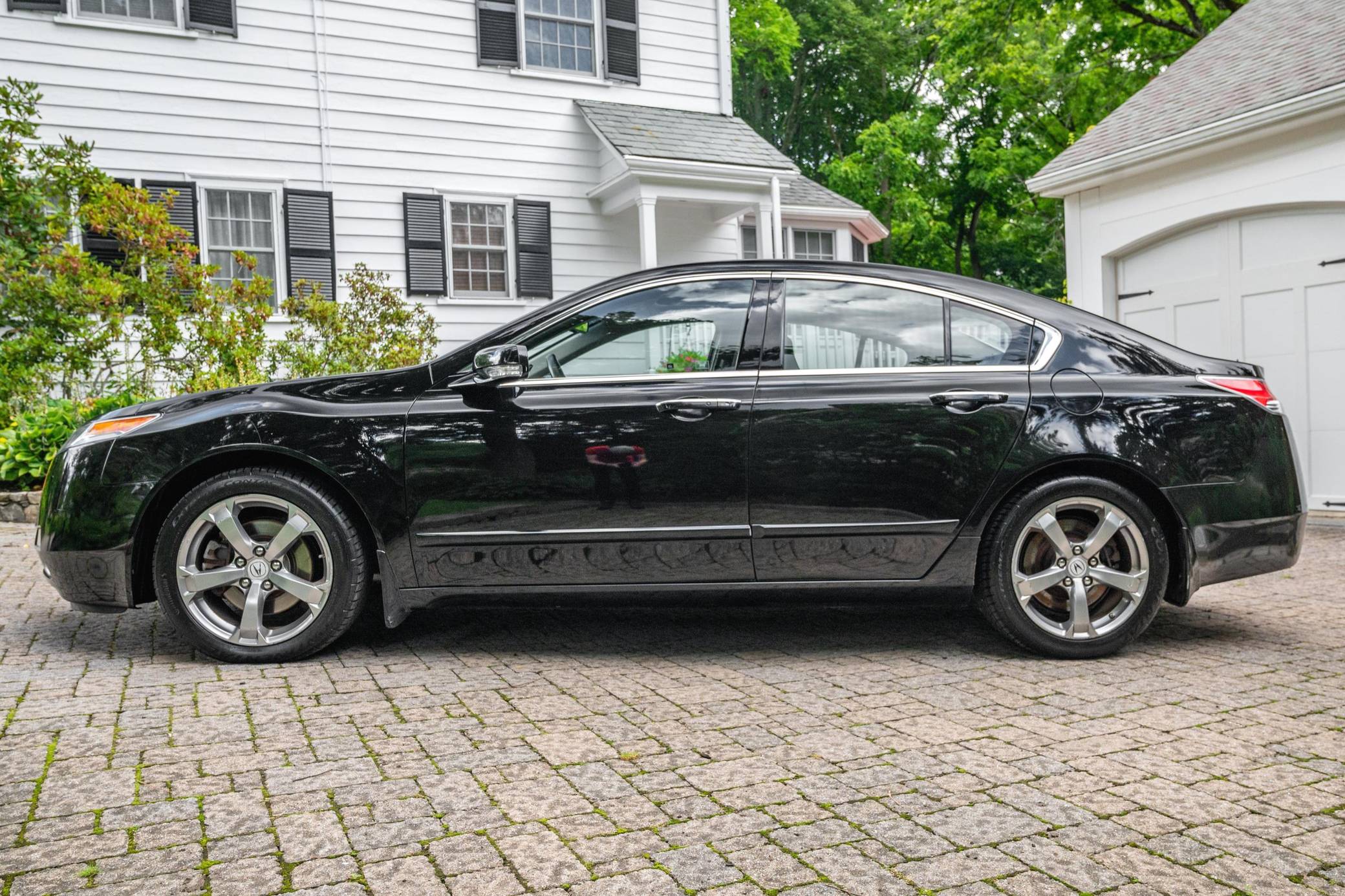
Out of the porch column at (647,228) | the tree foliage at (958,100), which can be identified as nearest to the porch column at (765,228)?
the porch column at (647,228)

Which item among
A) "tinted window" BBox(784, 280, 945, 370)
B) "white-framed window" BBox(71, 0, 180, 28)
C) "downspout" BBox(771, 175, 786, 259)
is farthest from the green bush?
"downspout" BBox(771, 175, 786, 259)

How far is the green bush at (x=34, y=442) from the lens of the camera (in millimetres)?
9367

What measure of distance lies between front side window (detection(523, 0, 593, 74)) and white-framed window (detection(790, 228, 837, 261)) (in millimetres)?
6693

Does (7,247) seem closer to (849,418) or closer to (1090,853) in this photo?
(849,418)

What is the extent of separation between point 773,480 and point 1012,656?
4.12 ft

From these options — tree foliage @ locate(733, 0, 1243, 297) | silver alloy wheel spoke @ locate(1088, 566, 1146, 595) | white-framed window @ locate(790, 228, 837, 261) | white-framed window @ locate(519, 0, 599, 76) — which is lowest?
silver alloy wheel spoke @ locate(1088, 566, 1146, 595)

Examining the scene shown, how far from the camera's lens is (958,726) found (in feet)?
11.6

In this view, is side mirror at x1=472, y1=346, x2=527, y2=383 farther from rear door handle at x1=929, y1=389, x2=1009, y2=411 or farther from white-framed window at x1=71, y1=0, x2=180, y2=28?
white-framed window at x1=71, y1=0, x2=180, y2=28

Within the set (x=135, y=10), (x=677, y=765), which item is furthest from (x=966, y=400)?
(x=135, y=10)

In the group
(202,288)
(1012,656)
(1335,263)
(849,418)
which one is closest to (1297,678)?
(1012,656)

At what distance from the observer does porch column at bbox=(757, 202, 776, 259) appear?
14.7 metres

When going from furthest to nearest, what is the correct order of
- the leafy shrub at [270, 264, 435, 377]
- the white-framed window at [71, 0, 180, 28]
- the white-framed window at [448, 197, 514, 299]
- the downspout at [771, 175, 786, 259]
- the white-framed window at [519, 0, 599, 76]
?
1. the downspout at [771, 175, 786, 259]
2. the white-framed window at [519, 0, 599, 76]
3. the white-framed window at [448, 197, 514, 299]
4. the white-framed window at [71, 0, 180, 28]
5. the leafy shrub at [270, 264, 435, 377]

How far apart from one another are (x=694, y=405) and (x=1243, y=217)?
8.05 m

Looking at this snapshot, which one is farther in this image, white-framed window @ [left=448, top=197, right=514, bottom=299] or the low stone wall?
white-framed window @ [left=448, top=197, right=514, bottom=299]
